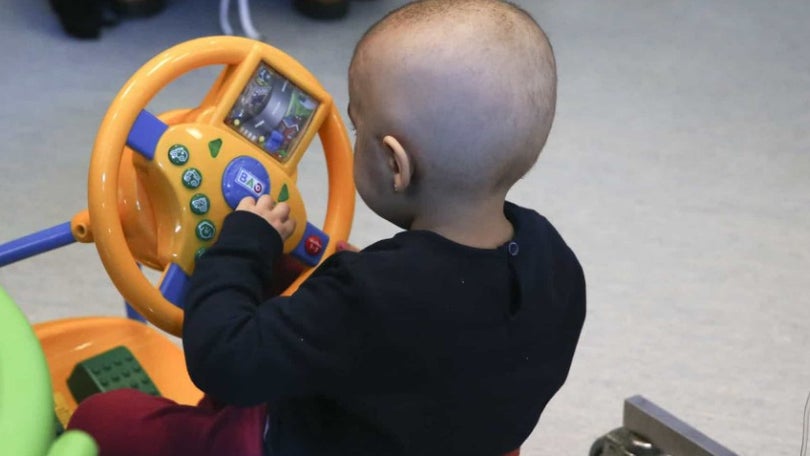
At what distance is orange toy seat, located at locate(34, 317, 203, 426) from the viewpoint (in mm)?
905

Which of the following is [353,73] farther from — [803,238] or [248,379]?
[803,238]

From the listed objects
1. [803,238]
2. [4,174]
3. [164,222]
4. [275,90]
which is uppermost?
[275,90]

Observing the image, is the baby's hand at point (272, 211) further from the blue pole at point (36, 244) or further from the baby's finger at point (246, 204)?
the blue pole at point (36, 244)

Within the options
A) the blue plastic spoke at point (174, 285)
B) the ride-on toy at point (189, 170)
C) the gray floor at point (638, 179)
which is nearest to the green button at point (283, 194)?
the ride-on toy at point (189, 170)

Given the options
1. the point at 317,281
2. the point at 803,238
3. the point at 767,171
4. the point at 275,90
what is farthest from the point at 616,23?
the point at 317,281

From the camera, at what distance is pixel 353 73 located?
0.66 meters

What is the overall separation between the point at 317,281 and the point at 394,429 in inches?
4.5

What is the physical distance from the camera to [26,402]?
0.37 m

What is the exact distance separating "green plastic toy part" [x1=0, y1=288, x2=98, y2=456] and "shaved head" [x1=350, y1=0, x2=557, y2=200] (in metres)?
0.29

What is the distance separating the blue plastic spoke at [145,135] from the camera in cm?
69

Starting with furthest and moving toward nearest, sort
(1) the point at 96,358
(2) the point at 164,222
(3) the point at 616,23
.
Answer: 1. (3) the point at 616,23
2. (1) the point at 96,358
3. (2) the point at 164,222

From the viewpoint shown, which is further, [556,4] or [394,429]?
[556,4]

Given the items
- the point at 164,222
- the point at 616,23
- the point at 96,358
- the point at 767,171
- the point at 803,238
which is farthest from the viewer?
the point at 616,23

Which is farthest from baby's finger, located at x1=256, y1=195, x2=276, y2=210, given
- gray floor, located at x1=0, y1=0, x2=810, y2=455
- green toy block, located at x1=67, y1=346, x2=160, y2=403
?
gray floor, located at x1=0, y1=0, x2=810, y2=455
